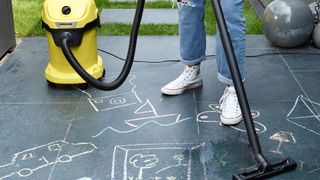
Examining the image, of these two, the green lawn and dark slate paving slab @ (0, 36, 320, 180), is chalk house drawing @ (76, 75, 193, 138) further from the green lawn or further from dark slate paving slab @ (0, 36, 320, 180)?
the green lawn

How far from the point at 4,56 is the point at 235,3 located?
1807 millimetres

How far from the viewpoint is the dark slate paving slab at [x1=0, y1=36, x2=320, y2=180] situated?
2.34 meters

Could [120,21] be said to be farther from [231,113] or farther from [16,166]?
[16,166]

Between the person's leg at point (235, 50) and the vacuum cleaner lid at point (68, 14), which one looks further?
the vacuum cleaner lid at point (68, 14)

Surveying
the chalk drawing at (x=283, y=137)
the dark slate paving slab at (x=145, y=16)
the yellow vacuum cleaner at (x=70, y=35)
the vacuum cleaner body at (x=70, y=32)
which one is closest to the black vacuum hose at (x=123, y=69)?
the yellow vacuum cleaner at (x=70, y=35)

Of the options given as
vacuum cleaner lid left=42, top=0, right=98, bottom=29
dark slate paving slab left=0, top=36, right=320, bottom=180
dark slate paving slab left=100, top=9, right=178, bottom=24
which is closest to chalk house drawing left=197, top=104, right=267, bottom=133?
dark slate paving slab left=0, top=36, right=320, bottom=180

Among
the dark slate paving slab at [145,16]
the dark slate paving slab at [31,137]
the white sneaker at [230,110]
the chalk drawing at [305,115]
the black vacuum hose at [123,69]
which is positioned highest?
the black vacuum hose at [123,69]

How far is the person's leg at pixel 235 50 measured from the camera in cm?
256

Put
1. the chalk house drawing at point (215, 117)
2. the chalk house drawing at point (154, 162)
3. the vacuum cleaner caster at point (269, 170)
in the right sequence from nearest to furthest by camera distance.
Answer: the vacuum cleaner caster at point (269, 170) → the chalk house drawing at point (154, 162) → the chalk house drawing at point (215, 117)

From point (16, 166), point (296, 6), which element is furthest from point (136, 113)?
point (296, 6)

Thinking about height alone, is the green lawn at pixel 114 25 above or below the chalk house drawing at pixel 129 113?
below

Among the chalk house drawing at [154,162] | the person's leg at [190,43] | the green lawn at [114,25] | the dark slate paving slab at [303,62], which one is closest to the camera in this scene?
the chalk house drawing at [154,162]

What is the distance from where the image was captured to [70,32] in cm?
297

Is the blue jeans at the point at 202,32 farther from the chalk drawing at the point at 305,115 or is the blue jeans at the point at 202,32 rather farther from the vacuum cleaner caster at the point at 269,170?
the vacuum cleaner caster at the point at 269,170
